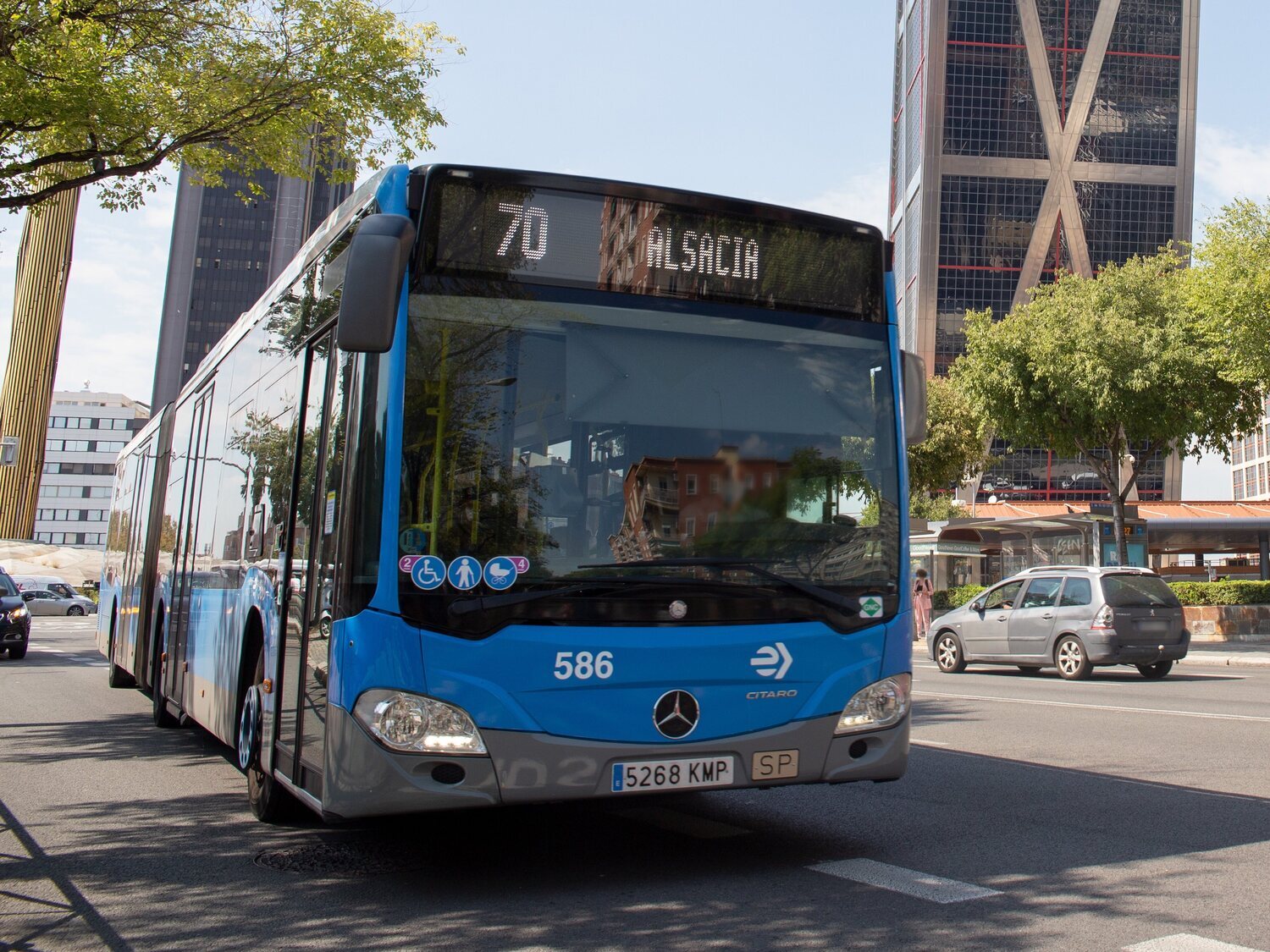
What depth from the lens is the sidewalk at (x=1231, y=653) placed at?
21.2 metres

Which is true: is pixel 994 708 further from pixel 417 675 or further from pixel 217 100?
pixel 217 100

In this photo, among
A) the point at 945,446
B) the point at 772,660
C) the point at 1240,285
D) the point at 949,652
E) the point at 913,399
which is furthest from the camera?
the point at 945,446

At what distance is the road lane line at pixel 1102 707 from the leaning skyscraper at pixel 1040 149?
89.8m

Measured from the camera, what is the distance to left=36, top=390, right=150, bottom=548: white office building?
477ft

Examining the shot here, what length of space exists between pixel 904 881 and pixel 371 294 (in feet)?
10.4

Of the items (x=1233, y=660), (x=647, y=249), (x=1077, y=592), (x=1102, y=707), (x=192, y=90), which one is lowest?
(x=1102, y=707)

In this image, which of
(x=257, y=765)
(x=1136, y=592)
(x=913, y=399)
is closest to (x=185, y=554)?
(x=257, y=765)

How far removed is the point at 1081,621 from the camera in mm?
17641

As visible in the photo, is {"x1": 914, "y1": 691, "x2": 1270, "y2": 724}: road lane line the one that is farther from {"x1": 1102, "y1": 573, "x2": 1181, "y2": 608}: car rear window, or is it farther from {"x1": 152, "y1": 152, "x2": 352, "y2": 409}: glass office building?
{"x1": 152, "y1": 152, "x2": 352, "y2": 409}: glass office building

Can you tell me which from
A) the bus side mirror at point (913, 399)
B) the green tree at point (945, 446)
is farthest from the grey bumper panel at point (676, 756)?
the green tree at point (945, 446)

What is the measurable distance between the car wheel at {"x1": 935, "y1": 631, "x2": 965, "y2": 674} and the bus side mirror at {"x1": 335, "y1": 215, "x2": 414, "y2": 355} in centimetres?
1676

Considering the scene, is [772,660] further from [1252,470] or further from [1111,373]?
[1252,470]

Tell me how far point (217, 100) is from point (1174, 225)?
344 feet

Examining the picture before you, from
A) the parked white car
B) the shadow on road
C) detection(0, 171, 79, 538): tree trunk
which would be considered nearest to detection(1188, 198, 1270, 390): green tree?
the shadow on road
